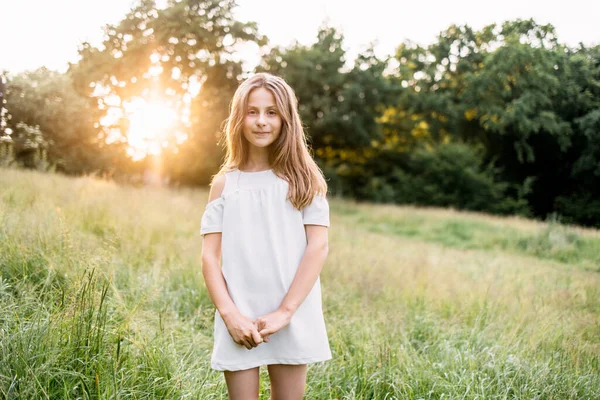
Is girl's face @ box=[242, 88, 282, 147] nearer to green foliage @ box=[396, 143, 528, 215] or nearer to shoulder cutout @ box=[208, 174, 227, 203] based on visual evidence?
shoulder cutout @ box=[208, 174, 227, 203]

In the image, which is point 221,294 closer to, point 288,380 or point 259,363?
point 259,363

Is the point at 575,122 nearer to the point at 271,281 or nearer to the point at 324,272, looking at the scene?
the point at 324,272

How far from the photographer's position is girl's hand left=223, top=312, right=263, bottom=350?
1.76 m

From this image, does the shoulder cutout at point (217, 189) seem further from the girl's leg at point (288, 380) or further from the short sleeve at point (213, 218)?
the girl's leg at point (288, 380)

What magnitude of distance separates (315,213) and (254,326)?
0.53 metres

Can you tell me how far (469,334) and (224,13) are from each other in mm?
13671

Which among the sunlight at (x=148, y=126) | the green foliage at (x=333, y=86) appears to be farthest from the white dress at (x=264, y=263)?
the green foliage at (x=333, y=86)

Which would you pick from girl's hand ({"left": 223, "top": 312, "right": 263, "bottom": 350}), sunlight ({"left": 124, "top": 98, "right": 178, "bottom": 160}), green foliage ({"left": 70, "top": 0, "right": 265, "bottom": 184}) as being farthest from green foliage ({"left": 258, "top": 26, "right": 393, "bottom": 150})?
girl's hand ({"left": 223, "top": 312, "right": 263, "bottom": 350})

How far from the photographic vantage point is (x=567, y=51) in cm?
716

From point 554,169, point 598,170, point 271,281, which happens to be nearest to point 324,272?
point 271,281

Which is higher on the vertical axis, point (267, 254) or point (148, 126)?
point (148, 126)

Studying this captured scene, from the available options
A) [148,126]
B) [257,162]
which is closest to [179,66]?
[148,126]

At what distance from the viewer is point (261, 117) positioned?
2.02 meters

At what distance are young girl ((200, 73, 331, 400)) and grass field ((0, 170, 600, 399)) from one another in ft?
2.28
